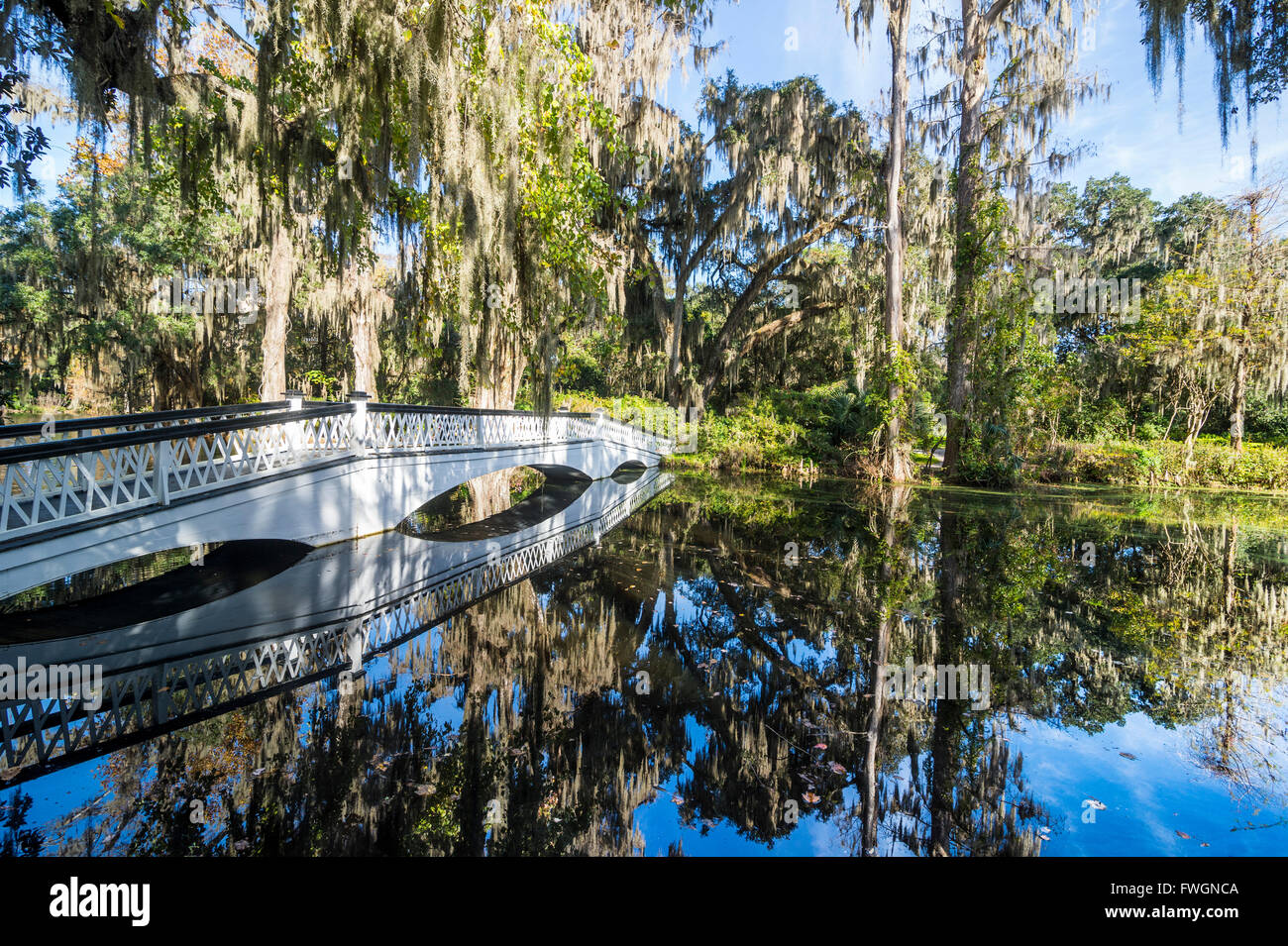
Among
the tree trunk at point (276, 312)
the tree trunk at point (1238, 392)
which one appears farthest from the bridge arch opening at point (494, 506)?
the tree trunk at point (1238, 392)

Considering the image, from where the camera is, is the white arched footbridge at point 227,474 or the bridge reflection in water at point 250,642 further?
the white arched footbridge at point 227,474

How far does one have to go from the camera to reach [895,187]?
15.5 m

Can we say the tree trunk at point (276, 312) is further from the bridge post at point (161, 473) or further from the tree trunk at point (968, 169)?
the tree trunk at point (968, 169)

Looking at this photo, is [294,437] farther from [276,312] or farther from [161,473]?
[276,312]

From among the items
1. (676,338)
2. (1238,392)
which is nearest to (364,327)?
(676,338)

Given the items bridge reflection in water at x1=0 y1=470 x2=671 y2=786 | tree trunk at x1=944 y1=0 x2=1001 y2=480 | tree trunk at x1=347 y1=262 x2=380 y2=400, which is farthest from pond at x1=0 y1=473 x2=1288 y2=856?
tree trunk at x1=347 y1=262 x2=380 y2=400

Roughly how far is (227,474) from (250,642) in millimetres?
3303

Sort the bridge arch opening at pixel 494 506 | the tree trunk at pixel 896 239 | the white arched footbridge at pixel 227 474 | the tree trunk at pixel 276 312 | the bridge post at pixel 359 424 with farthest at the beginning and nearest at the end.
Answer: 1. the tree trunk at pixel 896 239
2. the tree trunk at pixel 276 312
3. the bridge arch opening at pixel 494 506
4. the bridge post at pixel 359 424
5. the white arched footbridge at pixel 227 474

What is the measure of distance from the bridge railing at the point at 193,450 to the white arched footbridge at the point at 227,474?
18mm

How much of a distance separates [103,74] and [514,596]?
6365 mm

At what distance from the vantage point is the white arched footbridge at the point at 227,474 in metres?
4.78

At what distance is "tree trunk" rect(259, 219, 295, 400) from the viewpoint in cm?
1354
